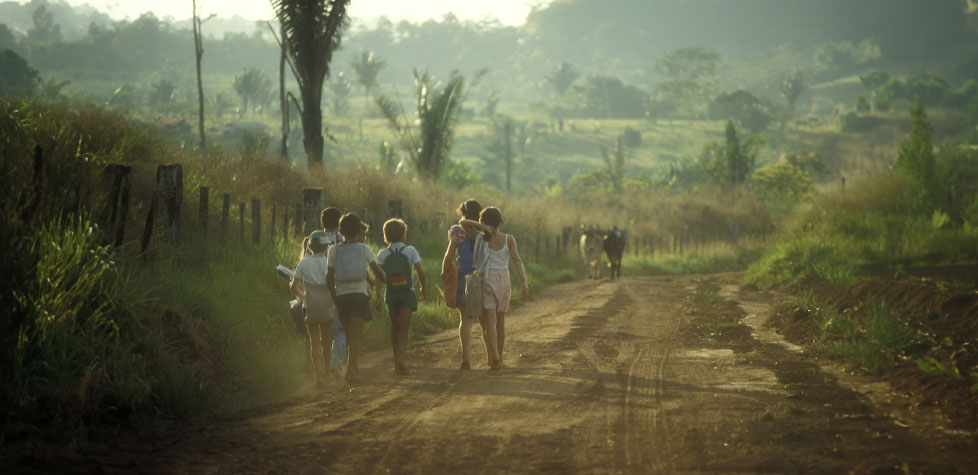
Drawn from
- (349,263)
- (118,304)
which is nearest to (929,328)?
(349,263)

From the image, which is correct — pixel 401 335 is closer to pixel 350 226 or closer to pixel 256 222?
pixel 350 226

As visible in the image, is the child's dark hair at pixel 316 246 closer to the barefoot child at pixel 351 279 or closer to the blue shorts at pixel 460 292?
the barefoot child at pixel 351 279

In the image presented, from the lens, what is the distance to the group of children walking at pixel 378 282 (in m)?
9.23

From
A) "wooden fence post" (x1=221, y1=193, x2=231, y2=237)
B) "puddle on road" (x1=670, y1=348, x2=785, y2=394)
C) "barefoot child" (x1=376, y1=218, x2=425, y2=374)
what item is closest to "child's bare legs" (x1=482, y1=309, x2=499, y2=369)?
"barefoot child" (x1=376, y1=218, x2=425, y2=374)

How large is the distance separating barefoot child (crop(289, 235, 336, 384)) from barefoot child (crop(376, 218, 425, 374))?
23.0 inches

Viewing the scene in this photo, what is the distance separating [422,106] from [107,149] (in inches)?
937

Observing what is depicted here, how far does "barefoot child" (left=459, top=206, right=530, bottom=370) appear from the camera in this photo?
9.93 metres

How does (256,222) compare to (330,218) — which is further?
(256,222)

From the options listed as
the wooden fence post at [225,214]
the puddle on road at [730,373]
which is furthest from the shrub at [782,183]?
the puddle on road at [730,373]

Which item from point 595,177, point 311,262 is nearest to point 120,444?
point 311,262

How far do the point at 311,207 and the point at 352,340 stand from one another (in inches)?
332

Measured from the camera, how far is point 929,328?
11.1 m

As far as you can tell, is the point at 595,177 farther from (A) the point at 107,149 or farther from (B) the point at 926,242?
(A) the point at 107,149

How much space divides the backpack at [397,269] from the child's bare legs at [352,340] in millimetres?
600
